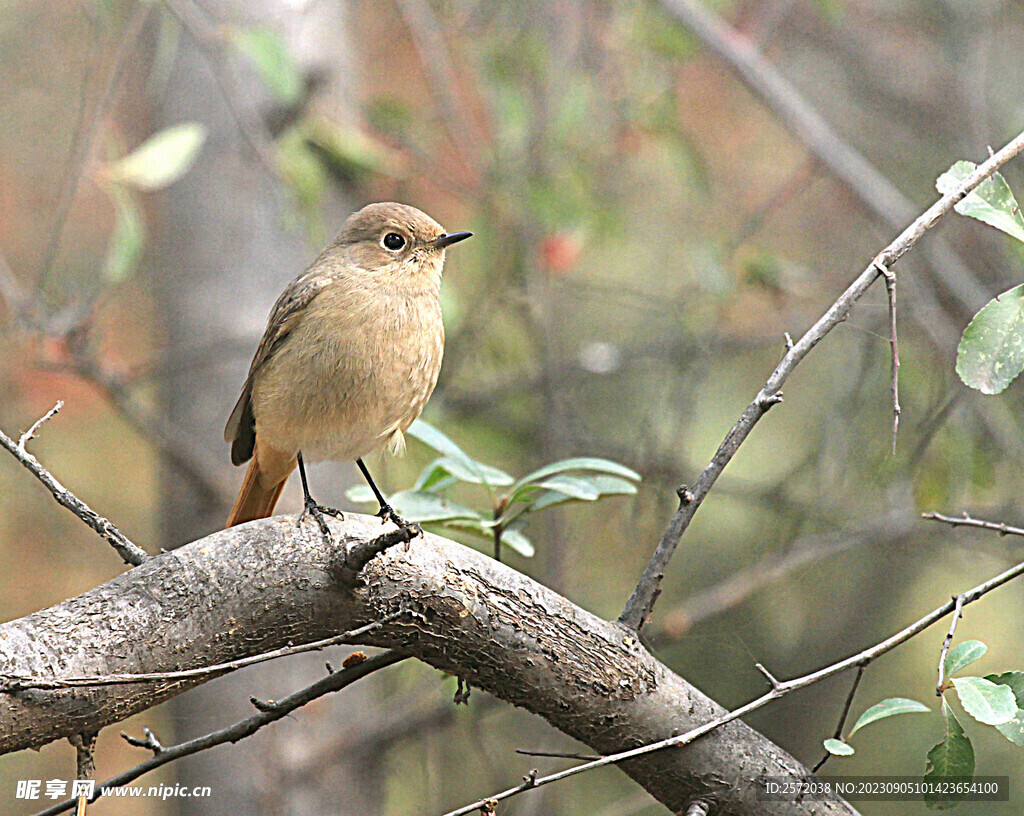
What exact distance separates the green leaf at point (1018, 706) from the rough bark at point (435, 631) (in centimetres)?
30

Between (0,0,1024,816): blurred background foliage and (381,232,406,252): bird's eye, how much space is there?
0.71 meters

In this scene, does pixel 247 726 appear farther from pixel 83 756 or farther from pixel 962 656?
pixel 962 656

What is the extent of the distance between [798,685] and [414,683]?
2.43m

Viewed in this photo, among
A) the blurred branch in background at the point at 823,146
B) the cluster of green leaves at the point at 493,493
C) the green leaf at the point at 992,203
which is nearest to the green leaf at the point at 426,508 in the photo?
the cluster of green leaves at the point at 493,493

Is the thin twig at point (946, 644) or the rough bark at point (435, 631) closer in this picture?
the thin twig at point (946, 644)

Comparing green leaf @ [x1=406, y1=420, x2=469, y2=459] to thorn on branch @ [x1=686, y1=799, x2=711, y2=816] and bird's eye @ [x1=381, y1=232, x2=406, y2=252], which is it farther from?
thorn on branch @ [x1=686, y1=799, x2=711, y2=816]

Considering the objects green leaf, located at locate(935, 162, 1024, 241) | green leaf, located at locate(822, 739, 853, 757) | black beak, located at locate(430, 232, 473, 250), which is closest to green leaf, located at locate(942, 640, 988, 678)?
green leaf, located at locate(822, 739, 853, 757)

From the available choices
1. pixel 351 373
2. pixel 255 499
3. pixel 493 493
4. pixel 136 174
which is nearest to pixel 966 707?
pixel 493 493

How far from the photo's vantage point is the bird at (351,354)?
2248 mm

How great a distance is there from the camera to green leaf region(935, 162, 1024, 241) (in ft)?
4.71

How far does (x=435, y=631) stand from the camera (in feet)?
5.01

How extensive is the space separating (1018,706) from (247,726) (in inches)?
41.4

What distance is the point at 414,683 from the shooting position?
363 cm

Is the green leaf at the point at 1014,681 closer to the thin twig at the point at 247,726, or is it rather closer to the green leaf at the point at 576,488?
the green leaf at the point at 576,488
